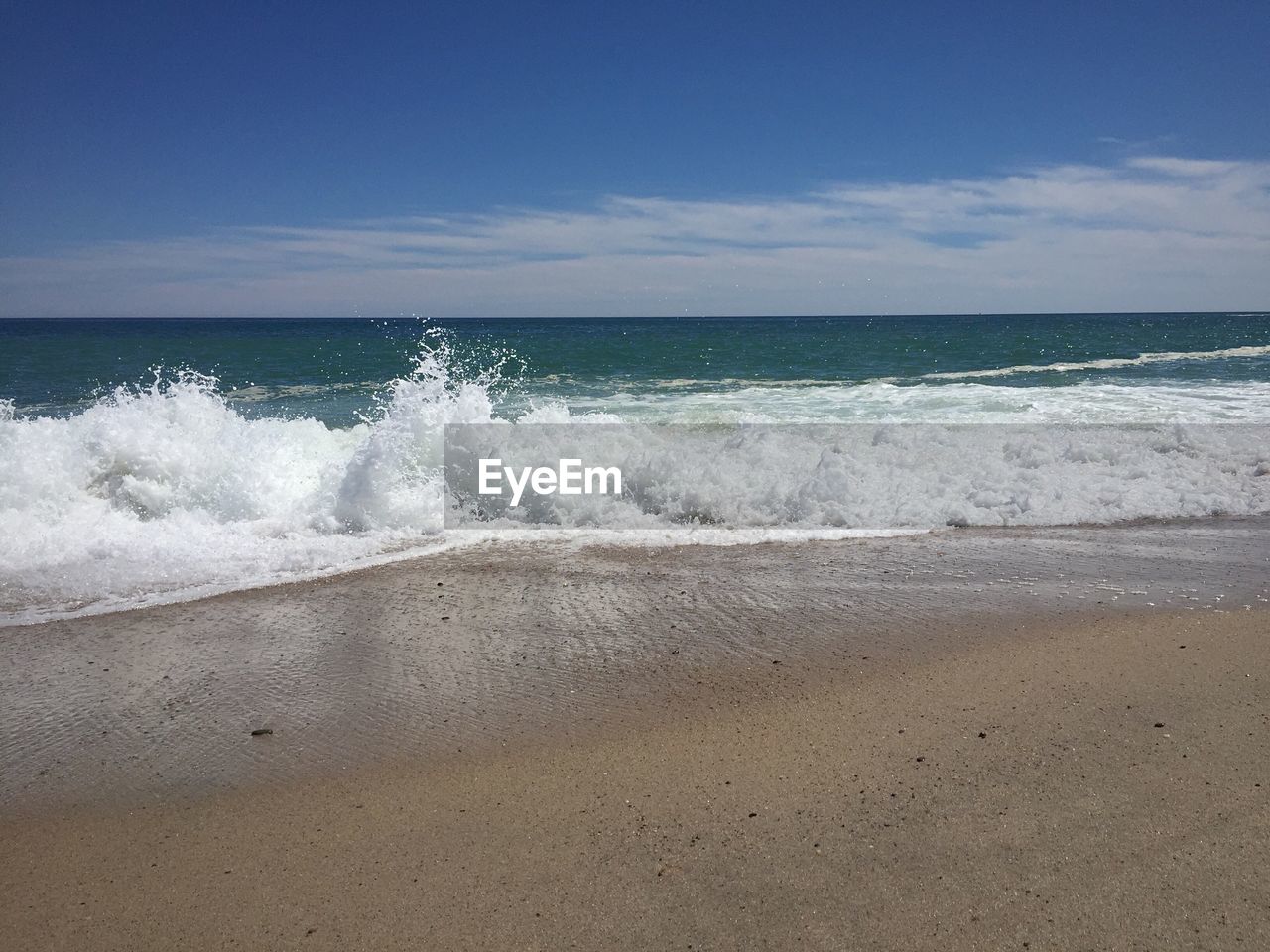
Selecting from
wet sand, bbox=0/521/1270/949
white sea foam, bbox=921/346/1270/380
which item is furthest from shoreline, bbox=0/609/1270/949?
white sea foam, bbox=921/346/1270/380

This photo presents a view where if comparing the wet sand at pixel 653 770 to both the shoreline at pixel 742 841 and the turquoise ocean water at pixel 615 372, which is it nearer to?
the shoreline at pixel 742 841

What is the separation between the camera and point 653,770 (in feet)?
11.3

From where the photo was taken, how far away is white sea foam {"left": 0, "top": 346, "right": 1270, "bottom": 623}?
21.7 feet

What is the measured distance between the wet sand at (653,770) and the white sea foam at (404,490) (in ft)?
4.23

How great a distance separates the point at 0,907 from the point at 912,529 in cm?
647

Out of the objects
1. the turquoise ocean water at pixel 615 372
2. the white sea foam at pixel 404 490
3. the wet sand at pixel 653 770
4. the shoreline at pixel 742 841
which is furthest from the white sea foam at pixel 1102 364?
the shoreline at pixel 742 841

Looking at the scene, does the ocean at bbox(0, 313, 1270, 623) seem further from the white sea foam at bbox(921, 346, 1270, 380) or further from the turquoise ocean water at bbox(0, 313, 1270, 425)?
the white sea foam at bbox(921, 346, 1270, 380)

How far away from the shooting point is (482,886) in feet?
9.05

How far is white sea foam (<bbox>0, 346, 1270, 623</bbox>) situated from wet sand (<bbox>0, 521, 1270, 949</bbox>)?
129 cm

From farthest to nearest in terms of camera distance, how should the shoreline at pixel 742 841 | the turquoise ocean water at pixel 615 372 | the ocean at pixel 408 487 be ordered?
1. the turquoise ocean water at pixel 615 372
2. the ocean at pixel 408 487
3. the shoreline at pixel 742 841

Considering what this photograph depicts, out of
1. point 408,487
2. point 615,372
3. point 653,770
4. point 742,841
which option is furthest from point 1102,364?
point 742,841

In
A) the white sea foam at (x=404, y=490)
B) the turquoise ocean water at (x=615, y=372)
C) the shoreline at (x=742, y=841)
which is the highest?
the turquoise ocean water at (x=615, y=372)

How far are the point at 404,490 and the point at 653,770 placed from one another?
16.7 feet

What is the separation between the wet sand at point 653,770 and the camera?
263cm
